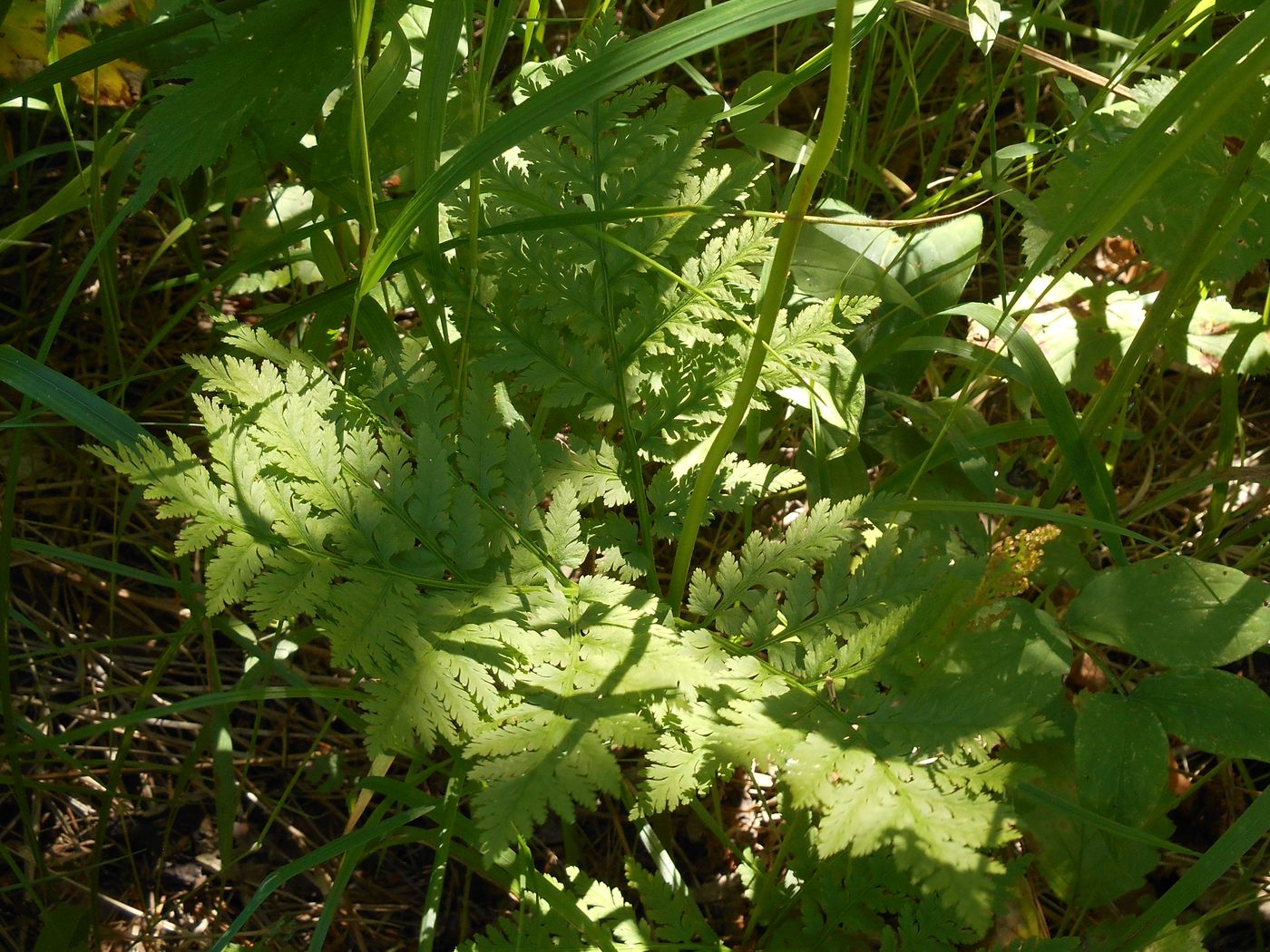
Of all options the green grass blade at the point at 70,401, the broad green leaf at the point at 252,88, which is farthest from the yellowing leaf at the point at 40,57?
the green grass blade at the point at 70,401

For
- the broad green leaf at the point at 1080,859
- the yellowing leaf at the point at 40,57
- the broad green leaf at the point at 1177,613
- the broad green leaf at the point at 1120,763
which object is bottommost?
the broad green leaf at the point at 1080,859

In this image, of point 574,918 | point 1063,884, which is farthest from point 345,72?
point 1063,884

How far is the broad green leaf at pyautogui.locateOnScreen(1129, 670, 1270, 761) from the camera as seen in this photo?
1.52 meters

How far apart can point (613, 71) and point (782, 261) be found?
33 centimetres

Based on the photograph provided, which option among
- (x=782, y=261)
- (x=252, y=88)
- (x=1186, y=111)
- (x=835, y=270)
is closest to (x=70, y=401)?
(x=252, y=88)

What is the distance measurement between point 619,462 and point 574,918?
2.27 feet

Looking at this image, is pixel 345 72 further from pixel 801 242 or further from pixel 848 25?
pixel 848 25

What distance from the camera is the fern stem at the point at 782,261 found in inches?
38.5

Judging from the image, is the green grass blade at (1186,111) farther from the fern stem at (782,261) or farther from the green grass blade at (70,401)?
the green grass blade at (70,401)

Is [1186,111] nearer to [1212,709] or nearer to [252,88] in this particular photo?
[1212,709]

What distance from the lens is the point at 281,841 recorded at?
2055mm

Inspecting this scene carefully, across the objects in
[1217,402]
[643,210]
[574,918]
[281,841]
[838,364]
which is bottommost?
[281,841]

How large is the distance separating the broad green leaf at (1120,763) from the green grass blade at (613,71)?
1112 mm

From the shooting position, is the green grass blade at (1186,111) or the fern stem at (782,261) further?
the green grass blade at (1186,111)
